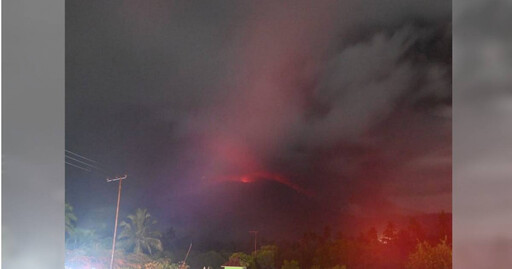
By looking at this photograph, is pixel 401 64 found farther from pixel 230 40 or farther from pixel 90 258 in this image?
pixel 90 258

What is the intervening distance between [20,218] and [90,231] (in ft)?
2.11

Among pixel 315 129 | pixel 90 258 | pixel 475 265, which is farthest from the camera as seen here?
pixel 90 258

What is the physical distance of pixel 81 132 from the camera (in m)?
5.43

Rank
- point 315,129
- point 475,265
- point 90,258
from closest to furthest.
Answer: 1. point 475,265
2. point 315,129
3. point 90,258

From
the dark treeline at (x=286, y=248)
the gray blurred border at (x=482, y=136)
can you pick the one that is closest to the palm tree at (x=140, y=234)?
the dark treeline at (x=286, y=248)

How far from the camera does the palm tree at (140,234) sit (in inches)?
204

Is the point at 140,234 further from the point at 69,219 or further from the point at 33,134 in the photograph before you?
the point at 33,134

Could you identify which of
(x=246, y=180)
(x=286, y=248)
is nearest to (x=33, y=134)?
(x=246, y=180)

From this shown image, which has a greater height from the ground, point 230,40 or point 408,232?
point 230,40

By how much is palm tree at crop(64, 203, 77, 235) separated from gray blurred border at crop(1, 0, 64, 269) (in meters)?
0.05

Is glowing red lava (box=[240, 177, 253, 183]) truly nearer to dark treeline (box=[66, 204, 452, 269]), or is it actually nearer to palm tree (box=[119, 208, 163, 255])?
dark treeline (box=[66, 204, 452, 269])

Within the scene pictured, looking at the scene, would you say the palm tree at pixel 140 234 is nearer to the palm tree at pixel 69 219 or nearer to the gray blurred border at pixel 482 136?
the palm tree at pixel 69 219

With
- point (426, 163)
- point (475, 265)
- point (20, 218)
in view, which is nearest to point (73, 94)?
point (20, 218)

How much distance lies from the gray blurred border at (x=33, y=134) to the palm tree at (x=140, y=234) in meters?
0.65
